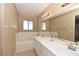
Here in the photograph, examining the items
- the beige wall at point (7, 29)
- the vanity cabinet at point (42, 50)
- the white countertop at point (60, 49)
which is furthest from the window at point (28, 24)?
the white countertop at point (60, 49)

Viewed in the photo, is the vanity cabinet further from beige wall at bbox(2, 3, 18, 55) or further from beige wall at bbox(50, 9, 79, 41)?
beige wall at bbox(2, 3, 18, 55)

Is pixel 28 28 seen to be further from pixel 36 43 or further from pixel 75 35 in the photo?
pixel 75 35

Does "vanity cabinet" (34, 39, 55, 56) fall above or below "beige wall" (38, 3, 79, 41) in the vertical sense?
below

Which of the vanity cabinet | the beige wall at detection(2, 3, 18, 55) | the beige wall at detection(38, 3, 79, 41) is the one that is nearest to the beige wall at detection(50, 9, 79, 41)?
the beige wall at detection(38, 3, 79, 41)

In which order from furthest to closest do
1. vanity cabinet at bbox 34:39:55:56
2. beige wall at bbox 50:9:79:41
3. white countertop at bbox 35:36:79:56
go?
beige wall at bbox 50:9:79:41 < vanity cabinet at bbox 34:39:55:56 < white countertop at bbox 35:36:79:56

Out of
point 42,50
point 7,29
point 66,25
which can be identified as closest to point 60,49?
point 66,25

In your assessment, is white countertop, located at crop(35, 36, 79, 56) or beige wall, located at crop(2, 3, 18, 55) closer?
white countertop, located at crop(35, 36, 79, 56)

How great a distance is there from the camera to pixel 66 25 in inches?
79.3

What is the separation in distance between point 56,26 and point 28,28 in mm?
795

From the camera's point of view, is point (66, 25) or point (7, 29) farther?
point (7, 29)

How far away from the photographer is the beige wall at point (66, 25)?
1803 mm

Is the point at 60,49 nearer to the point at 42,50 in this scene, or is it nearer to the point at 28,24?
the point at 42,50

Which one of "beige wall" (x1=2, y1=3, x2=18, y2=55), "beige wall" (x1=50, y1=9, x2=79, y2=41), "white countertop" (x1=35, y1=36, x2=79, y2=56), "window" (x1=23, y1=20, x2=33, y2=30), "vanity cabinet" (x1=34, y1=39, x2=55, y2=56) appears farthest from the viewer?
"window" (x1=23, y1=20, x2=33, y2=30)

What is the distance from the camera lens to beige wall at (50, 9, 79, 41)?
180 cm
